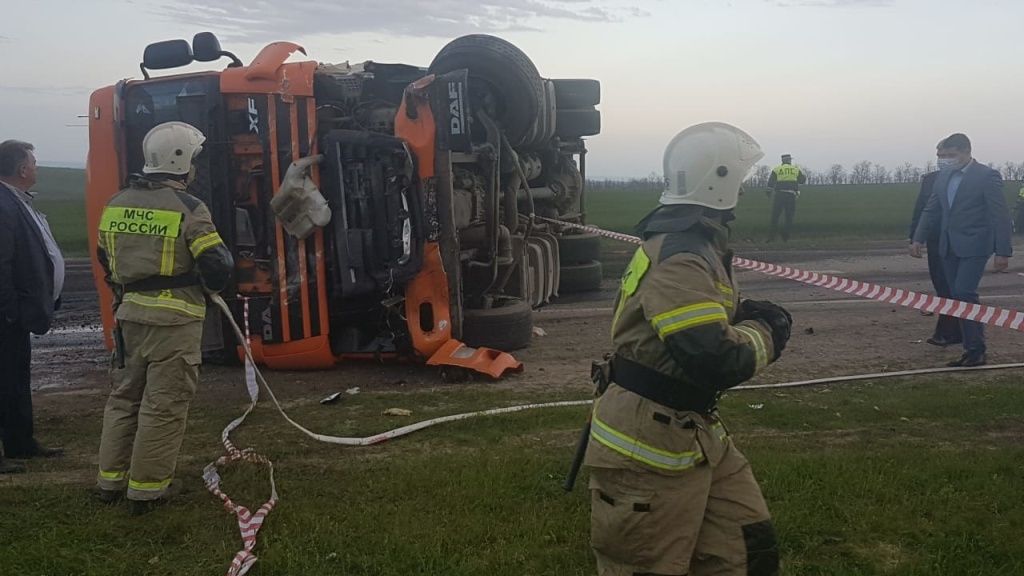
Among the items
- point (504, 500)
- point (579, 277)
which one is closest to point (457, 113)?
point (504, 500)

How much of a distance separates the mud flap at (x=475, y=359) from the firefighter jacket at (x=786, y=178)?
11.8 m

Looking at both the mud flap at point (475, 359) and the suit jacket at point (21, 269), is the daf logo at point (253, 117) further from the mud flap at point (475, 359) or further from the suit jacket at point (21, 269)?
the mud flap at point (475, 359)

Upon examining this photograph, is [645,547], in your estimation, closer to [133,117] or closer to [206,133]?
[206,133]

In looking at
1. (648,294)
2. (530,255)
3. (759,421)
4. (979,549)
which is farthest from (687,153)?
(530,255)

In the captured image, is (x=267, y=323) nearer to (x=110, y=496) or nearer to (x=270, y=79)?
(x=270, y=79)

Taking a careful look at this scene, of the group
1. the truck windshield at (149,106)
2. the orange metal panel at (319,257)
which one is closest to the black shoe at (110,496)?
the orange metal panel at (319,257)

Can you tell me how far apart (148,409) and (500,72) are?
4.47 meters

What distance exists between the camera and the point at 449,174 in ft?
22.2

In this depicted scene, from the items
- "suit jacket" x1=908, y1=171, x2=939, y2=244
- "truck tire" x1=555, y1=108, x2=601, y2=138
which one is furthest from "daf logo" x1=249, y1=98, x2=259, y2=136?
"suit jacket" x1=908, y1=171, x2=939, y2=244

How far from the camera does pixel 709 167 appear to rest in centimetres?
273

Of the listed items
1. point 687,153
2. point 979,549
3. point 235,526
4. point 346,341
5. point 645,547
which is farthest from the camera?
point 346,341

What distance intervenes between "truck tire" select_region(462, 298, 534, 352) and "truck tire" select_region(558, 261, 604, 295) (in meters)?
2.96

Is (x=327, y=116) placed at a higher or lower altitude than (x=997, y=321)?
higher

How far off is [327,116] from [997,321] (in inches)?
210
